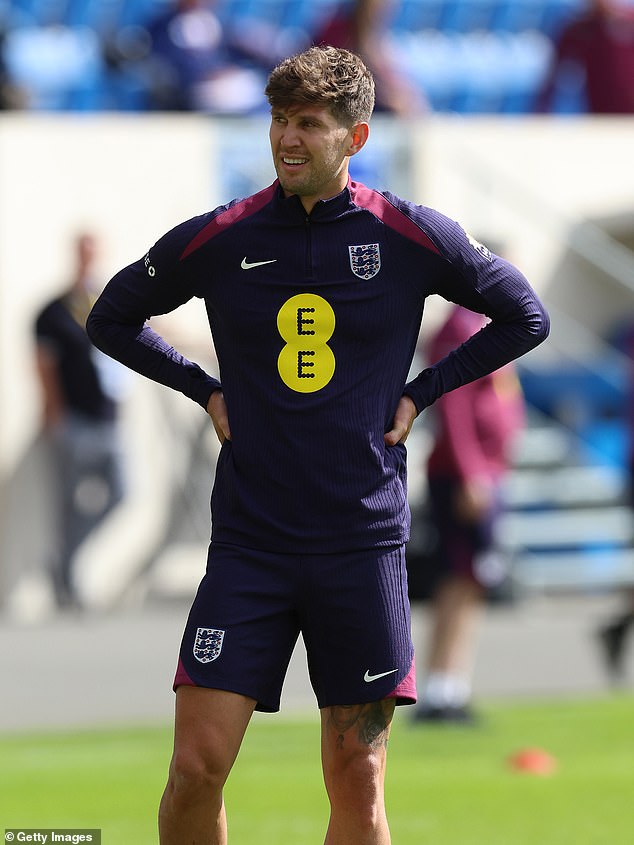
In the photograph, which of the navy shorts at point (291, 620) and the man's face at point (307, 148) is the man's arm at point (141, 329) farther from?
the navy shorts at point (291, 620)

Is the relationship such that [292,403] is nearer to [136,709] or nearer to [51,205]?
[136,709]

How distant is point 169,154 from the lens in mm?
15766

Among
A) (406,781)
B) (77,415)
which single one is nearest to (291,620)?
(406,781)

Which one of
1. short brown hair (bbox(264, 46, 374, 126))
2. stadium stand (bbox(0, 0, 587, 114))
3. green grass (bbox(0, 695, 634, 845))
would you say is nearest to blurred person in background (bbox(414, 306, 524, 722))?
Result: green grass (bbox(0, 695, 634, 845))

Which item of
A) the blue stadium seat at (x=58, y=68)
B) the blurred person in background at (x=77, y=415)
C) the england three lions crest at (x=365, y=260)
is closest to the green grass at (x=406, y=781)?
the england three lions crest at (x=365, y=260)

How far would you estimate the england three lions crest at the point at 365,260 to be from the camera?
15.7ft

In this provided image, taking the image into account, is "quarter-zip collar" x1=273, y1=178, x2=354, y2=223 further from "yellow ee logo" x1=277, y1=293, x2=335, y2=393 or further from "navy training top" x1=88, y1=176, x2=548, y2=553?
"yellow ee logo" x1=277, y1=293, x2=335, y2=393

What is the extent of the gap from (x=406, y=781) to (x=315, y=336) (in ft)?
12.4

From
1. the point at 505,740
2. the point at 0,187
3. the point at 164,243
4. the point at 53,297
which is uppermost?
the point at 0,187

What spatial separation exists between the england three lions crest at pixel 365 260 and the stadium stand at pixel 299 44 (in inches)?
448

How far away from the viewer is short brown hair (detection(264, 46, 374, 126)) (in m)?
4.68

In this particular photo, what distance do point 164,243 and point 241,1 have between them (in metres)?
14.4

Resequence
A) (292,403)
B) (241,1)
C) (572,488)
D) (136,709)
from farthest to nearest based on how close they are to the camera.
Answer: (241,1)
(572,488)
(136,709)
(292,403)

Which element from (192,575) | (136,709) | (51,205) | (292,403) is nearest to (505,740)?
(136,709)
